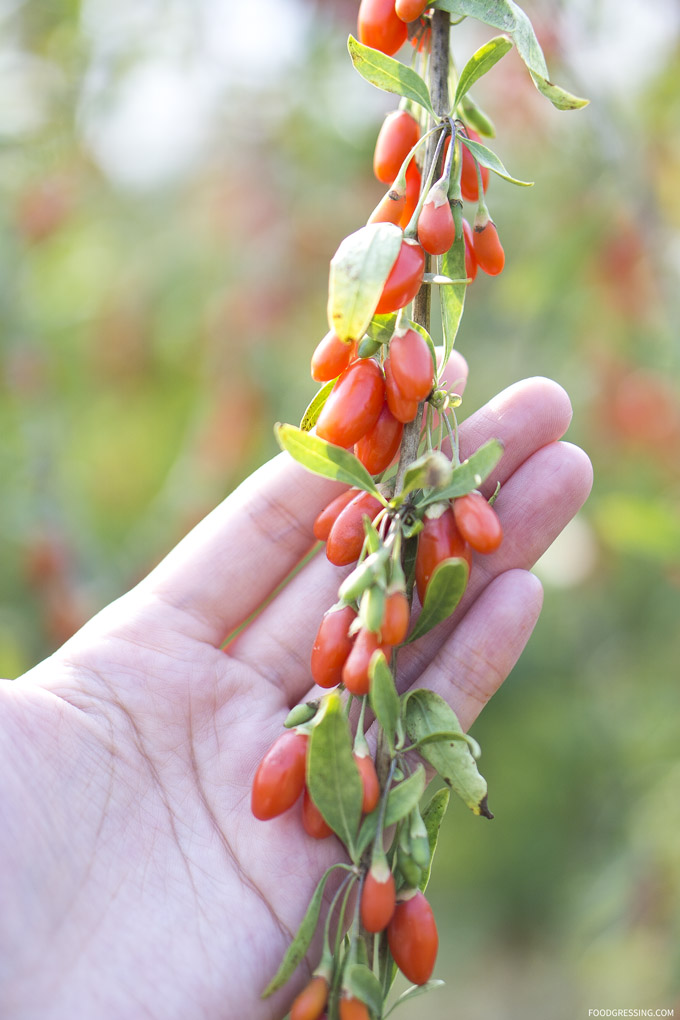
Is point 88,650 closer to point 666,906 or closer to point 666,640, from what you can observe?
point 666,906

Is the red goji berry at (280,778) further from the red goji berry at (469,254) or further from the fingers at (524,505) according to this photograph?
the red goji berry at (469,254)

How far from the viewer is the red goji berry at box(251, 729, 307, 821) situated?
97 centimetres

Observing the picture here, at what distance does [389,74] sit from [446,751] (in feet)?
2.58

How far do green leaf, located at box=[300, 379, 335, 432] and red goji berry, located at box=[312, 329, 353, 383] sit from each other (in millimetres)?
44

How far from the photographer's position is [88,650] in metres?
1.27

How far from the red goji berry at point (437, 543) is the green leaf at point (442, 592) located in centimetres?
1

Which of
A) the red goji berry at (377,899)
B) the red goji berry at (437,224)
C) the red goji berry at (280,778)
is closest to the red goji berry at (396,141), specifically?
the red goji berry at (437,224)

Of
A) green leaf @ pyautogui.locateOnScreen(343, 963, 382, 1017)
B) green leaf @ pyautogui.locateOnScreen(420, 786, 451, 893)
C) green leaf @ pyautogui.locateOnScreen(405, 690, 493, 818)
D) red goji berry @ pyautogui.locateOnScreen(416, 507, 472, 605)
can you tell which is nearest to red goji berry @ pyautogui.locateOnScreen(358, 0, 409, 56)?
red goji berry @ pyautogui.locateOnScreen(416, 507, 472, 605)

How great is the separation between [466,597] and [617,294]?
4.35 ft

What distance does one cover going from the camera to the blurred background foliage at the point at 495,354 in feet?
6.51

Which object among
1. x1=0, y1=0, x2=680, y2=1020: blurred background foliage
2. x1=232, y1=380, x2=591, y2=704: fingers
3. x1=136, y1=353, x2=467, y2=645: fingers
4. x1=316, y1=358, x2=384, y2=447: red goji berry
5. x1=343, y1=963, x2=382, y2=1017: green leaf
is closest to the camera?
x1=343, y1=963, x2=382, y2=1017: green leaf

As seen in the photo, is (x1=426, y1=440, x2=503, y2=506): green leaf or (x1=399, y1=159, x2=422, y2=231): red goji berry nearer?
(x1=426, y1=440, x2=503, y2=506): green leaf

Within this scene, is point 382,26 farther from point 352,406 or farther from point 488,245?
point 352,406

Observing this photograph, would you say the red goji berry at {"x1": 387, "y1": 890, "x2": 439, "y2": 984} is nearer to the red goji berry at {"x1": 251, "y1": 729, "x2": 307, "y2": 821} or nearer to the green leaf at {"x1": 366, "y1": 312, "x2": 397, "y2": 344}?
the red goji berry at {"x1": 251, "y1": 729, "x2": 307, "y2": 821}
